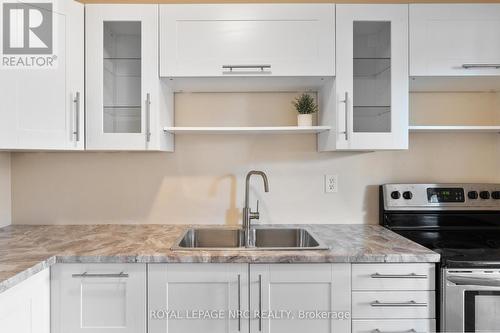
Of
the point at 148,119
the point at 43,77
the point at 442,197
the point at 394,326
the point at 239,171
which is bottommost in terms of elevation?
the point at 394,326

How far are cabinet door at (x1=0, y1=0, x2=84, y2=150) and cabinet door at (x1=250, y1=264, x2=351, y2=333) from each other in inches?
46.0

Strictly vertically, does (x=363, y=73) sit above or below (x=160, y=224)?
above

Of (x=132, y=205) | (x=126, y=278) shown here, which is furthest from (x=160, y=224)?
(x=126, y=278)

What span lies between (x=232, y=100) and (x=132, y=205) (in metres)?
→ 0.90

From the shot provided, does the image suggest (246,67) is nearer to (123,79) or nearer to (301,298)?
(123,79)

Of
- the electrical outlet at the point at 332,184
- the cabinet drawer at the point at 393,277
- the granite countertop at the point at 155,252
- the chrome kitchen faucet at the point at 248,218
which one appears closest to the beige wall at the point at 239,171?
the electrical outlet at the point at 332,184

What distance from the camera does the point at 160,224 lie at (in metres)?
2.07

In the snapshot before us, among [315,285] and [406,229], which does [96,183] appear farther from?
[406,229]

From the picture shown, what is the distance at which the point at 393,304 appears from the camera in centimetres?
143

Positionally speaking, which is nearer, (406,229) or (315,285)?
(315,285)

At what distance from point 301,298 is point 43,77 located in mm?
1583

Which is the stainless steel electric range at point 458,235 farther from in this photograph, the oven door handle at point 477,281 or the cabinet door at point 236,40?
the cabinet door at point 236,40

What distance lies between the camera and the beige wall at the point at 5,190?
1.97m

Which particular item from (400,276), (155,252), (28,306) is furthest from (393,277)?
(28,306)
